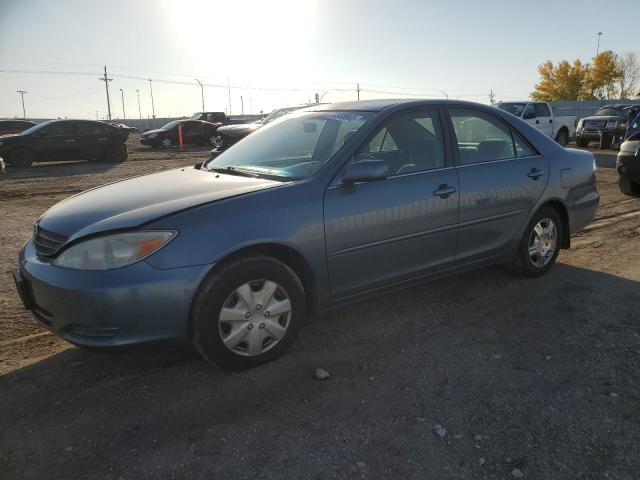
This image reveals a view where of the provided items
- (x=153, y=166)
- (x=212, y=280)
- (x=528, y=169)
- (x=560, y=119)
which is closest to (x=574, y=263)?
(x=528, y=169)

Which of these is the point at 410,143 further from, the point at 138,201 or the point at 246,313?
the point at 138,201

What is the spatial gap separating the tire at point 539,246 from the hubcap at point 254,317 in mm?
2442

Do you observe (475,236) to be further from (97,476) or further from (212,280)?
(97,476)

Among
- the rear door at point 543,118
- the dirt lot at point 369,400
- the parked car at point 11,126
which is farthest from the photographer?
the parked car at point 11,126

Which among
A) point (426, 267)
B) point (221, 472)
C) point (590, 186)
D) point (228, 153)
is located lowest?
point (221, 472)

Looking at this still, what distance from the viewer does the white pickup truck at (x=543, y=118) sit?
1796 centimetres

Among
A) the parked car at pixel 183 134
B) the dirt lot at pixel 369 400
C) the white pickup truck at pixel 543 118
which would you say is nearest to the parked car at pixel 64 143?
the parked car at pixel 183 134

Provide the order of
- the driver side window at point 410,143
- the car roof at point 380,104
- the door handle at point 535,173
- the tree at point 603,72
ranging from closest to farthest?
1. the driver side window at point 410,143
2. the car roof at point 380,104
3. the door handle at point 535,173
4. the tree at point 603,72

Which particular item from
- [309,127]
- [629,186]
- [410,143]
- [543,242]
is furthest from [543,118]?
[309,127]

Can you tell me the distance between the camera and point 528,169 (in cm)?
441

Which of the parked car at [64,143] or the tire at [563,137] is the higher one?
the parked car at [64,143]

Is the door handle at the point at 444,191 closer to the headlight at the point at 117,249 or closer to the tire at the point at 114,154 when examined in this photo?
the headlight at the point at 117,249

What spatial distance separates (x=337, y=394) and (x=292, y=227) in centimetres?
100

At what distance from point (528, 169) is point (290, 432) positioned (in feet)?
10.1
